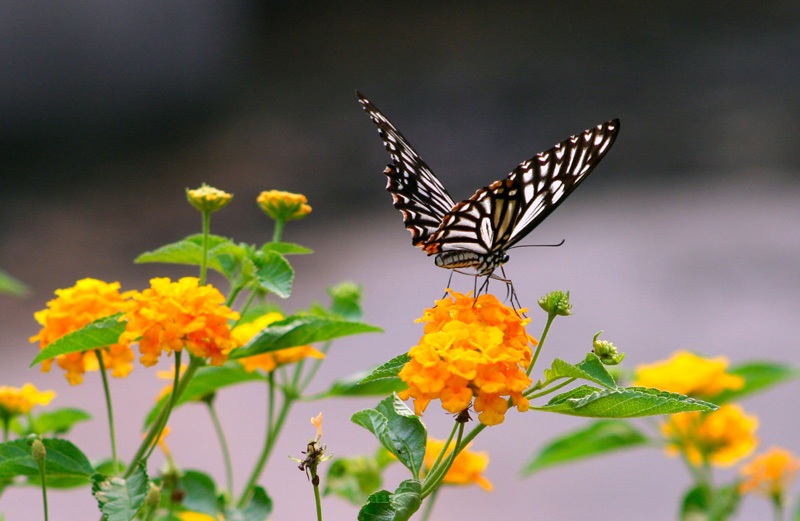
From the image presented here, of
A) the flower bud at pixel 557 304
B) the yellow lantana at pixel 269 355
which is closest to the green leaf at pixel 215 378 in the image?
the yellow lantana at pixel 269 355

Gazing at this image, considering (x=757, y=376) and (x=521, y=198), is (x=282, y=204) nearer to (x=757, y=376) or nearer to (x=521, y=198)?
(x=521, y=198)

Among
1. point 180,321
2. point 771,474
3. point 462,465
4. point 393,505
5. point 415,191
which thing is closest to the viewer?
point 393,505

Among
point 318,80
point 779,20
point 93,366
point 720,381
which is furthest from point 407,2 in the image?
point 93,366

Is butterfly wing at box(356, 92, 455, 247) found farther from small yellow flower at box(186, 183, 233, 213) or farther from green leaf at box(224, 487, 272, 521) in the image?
green leaf at box(224, 487, 272, 521)

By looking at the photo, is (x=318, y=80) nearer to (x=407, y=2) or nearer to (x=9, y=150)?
(x=407, y=2)

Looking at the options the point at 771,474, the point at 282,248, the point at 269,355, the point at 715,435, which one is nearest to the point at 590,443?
the point at 715,435
